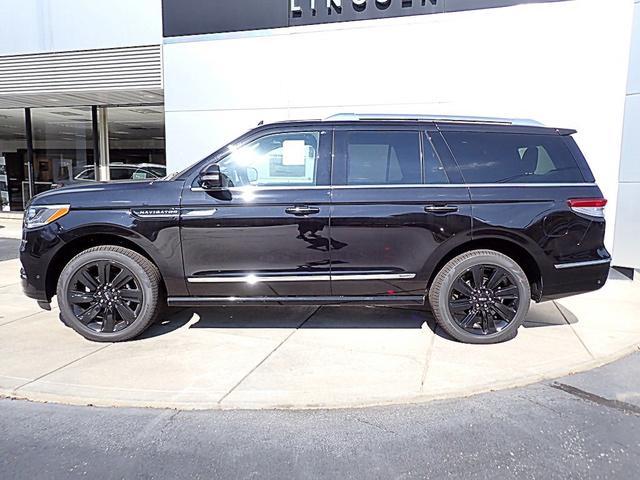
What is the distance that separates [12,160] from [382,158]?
49.3 feet

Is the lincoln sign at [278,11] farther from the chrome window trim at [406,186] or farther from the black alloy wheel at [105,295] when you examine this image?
the black alloy wheel at [105,295]

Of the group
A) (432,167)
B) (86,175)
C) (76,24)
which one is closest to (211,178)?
(432,167)

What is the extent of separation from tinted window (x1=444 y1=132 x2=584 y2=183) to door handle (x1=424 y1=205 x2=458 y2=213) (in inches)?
12.7

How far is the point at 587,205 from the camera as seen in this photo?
457 cm

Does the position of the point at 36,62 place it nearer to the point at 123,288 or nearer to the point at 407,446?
the point at 123,288

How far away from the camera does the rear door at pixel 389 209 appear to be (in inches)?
175

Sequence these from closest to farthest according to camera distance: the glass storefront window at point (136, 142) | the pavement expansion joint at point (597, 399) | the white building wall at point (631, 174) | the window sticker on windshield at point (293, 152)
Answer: the pavement expansion joint at point (597, 399)
the window sticker on windshield at point (293, 152)
the white building wall at point (631, 174)
the glass storefront window at point (136, 142)

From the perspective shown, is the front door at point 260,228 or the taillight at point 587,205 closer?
the front door at point 260,228

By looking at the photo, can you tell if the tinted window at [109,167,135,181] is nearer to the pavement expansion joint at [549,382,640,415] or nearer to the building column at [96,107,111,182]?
the building column at [96,107,111,182]

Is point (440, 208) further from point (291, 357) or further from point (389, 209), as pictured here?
point (291, 357)

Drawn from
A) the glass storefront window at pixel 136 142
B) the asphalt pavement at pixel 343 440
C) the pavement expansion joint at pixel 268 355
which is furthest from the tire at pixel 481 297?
the glass storefront window at pixel 136 142

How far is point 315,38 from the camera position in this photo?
8.95 metres

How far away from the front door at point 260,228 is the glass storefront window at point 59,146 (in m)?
11.2

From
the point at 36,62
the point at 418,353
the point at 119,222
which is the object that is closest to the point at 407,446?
the point at 418,353
